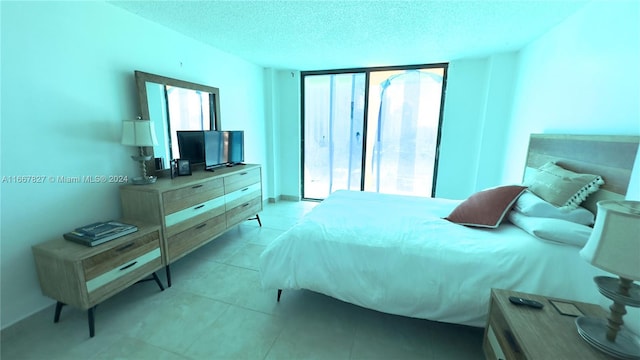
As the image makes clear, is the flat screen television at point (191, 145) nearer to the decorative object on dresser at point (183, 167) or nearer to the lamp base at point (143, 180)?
the decorative object on dresser at point (183, 167)

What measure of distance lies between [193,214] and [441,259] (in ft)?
7.03

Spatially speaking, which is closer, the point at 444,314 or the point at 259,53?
the point at 444,314

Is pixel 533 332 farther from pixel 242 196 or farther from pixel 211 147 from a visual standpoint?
pixel 211 147

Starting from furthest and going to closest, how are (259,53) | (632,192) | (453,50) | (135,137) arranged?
1. (259,53)
2. (453,50)
3. (135,137)
4. (632,192)

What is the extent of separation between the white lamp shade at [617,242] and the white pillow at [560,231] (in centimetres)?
64

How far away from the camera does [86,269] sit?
160 centimetres

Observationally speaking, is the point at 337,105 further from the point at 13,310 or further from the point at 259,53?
the point at 13,310

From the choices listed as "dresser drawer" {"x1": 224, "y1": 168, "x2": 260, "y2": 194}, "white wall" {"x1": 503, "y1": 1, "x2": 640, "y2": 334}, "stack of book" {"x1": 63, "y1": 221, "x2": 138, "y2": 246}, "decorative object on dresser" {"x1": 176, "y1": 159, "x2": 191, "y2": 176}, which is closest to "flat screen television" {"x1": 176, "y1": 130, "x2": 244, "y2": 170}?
"decorative object on dresser" {"x1": 176, "y1": 159, "x2": 191, "y2": 176}

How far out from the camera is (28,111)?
170 cm

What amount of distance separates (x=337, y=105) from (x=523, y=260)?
11.7 ft

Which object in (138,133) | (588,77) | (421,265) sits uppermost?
Result: (588,77)

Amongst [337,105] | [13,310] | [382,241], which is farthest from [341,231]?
[337,105]

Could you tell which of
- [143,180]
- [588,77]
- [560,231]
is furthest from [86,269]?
[588,77]

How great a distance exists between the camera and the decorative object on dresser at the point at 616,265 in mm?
798
